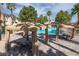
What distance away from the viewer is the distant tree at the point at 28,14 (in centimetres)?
298

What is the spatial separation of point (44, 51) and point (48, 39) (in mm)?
176

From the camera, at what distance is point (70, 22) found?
3008mm

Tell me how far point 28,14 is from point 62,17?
460mm

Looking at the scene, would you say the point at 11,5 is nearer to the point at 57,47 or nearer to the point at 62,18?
the point at 62,18

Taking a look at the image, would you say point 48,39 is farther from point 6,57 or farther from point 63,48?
point 6,57

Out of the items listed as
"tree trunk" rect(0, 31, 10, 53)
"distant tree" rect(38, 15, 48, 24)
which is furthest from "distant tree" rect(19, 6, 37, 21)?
"tree trunk" rect(0, 31, 10, 53)

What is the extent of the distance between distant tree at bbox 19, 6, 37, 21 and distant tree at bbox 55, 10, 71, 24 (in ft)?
1.03

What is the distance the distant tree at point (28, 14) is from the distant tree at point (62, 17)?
1.03 ft

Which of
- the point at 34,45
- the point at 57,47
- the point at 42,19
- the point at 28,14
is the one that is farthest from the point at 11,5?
the point at 57,47

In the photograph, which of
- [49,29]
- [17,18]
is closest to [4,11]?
[17,18]

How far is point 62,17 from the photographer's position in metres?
3.00

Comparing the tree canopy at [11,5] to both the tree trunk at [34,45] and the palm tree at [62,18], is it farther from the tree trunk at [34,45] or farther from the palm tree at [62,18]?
the palm tree at [62,18]

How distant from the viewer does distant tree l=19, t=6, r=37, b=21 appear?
2984mm

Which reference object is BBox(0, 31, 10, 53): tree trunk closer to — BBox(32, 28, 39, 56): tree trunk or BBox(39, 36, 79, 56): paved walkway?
BBox(32, 28, 39, 56): tree trunk
